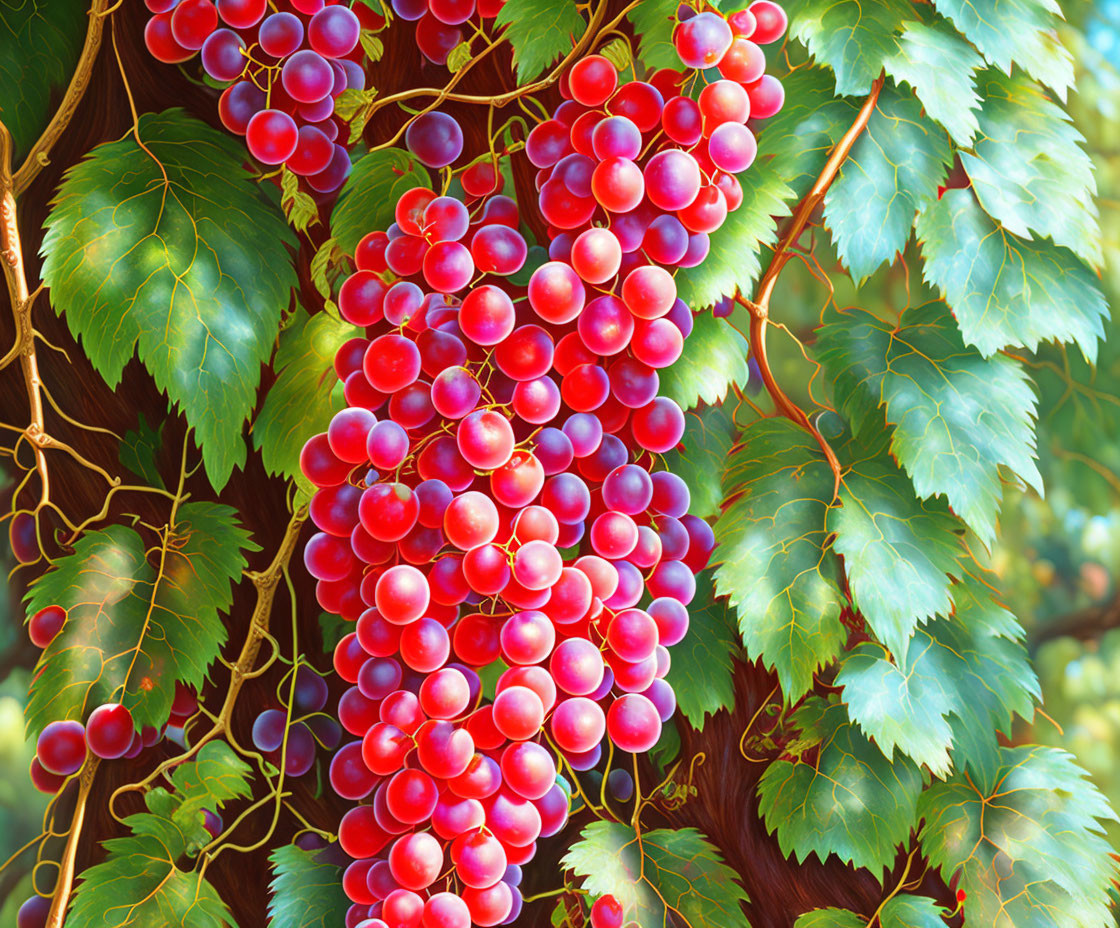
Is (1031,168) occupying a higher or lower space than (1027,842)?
higher

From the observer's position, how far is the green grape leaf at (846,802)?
69 cm

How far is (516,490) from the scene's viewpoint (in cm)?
59

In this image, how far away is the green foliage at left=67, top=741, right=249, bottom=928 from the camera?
693 millimetres

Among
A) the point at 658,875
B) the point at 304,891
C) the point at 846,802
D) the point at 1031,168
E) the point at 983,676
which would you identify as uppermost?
the point at 1031,168

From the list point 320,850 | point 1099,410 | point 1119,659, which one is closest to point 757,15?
point 1099,410

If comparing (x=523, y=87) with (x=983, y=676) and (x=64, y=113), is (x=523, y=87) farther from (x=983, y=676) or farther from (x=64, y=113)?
(x=983, y=676)

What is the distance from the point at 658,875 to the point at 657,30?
2.08 ft

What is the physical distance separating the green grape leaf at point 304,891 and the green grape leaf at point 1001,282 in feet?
2.04

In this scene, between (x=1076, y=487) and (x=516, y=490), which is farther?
(x=1076, y=487)

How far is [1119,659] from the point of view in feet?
2.42

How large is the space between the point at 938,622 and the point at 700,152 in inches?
15.8

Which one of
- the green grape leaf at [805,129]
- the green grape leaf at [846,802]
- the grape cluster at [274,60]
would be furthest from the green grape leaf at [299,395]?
the green grape leaf at [846,802]

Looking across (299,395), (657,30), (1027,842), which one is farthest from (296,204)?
(1027,842)

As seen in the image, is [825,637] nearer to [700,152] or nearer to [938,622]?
[938,622]
